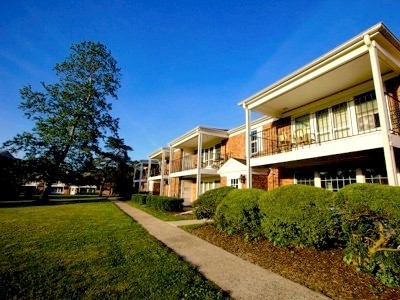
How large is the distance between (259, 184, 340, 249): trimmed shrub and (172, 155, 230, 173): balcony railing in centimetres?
1196

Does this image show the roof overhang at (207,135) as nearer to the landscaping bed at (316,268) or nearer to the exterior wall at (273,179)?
the exterior wall at (273,179)

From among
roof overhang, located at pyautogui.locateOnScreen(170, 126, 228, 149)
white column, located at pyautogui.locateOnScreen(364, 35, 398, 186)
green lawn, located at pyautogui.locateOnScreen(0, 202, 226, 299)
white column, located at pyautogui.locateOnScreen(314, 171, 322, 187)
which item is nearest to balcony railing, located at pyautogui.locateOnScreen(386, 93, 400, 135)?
white column, located at pyautogui.locateOnScreen(364, 35, 398, 186)

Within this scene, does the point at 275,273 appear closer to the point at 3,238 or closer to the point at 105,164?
the point at 3,238

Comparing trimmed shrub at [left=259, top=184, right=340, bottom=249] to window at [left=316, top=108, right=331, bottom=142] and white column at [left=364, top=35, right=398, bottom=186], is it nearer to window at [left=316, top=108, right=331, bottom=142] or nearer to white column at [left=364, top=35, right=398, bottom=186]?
white column at [left=364, top=35, right=398, bottom=186]

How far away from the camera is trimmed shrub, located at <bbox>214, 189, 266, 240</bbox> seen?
23.0ft

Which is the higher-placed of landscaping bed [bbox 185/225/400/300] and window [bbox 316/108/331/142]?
window [bbox 316/108/331/142]

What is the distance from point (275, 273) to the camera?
15.0ft

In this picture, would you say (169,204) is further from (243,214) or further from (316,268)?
(316,268)

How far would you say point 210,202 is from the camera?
9797 mm

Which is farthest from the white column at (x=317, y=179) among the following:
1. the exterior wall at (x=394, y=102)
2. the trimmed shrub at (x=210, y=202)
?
the trimmed shrub at (x=210, y=202)

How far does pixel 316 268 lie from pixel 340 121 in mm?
7925

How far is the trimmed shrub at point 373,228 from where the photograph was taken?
13.1 ft

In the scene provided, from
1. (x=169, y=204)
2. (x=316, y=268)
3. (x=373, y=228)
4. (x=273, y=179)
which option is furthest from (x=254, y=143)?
(x=316, y=268)

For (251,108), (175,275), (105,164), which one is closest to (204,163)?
(251,108)
